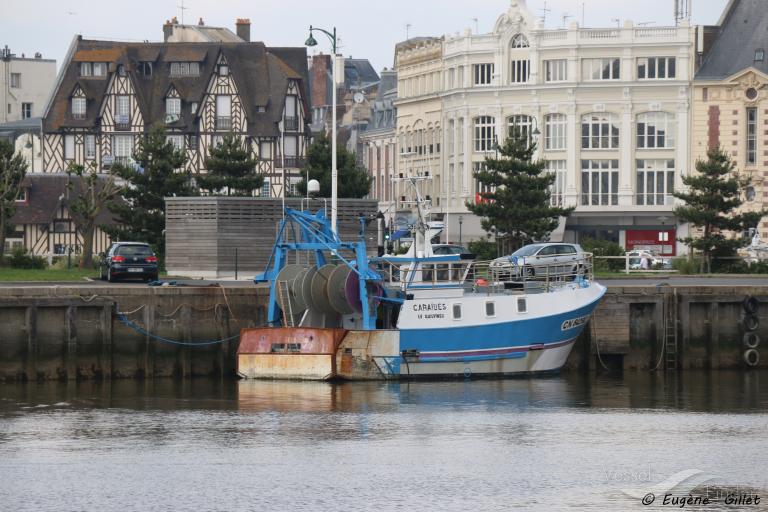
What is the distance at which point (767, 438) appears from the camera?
4447 cm

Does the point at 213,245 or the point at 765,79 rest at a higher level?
the point at 765,79

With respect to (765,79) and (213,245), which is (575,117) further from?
(213,245)

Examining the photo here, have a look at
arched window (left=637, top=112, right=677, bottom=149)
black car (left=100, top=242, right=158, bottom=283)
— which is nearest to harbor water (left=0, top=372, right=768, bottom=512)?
black car (left=100, top=242, right=158, bottom=283)

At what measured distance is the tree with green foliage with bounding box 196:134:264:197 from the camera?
9225 cm

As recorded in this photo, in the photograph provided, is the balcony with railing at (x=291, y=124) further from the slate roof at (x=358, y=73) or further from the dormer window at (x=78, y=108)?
the slate roof at (x=358, y=73)

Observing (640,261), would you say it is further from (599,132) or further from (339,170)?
(599,132)

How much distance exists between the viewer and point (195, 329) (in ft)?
181

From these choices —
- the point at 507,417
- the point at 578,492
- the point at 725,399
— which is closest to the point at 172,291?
the point at 507,417

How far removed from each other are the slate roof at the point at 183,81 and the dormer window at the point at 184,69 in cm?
36

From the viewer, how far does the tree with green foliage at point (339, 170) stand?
326 feet

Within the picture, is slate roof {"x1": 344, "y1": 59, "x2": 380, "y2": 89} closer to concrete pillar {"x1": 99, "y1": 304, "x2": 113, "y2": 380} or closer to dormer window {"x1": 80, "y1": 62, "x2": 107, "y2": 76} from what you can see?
dormer window {"x1": 80, "y1": 62, "x2": 107, "y2": 76}

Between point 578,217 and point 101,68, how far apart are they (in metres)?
36.1

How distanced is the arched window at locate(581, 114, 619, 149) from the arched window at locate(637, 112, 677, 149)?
64.0 inches

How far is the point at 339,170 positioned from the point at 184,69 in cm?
2993
